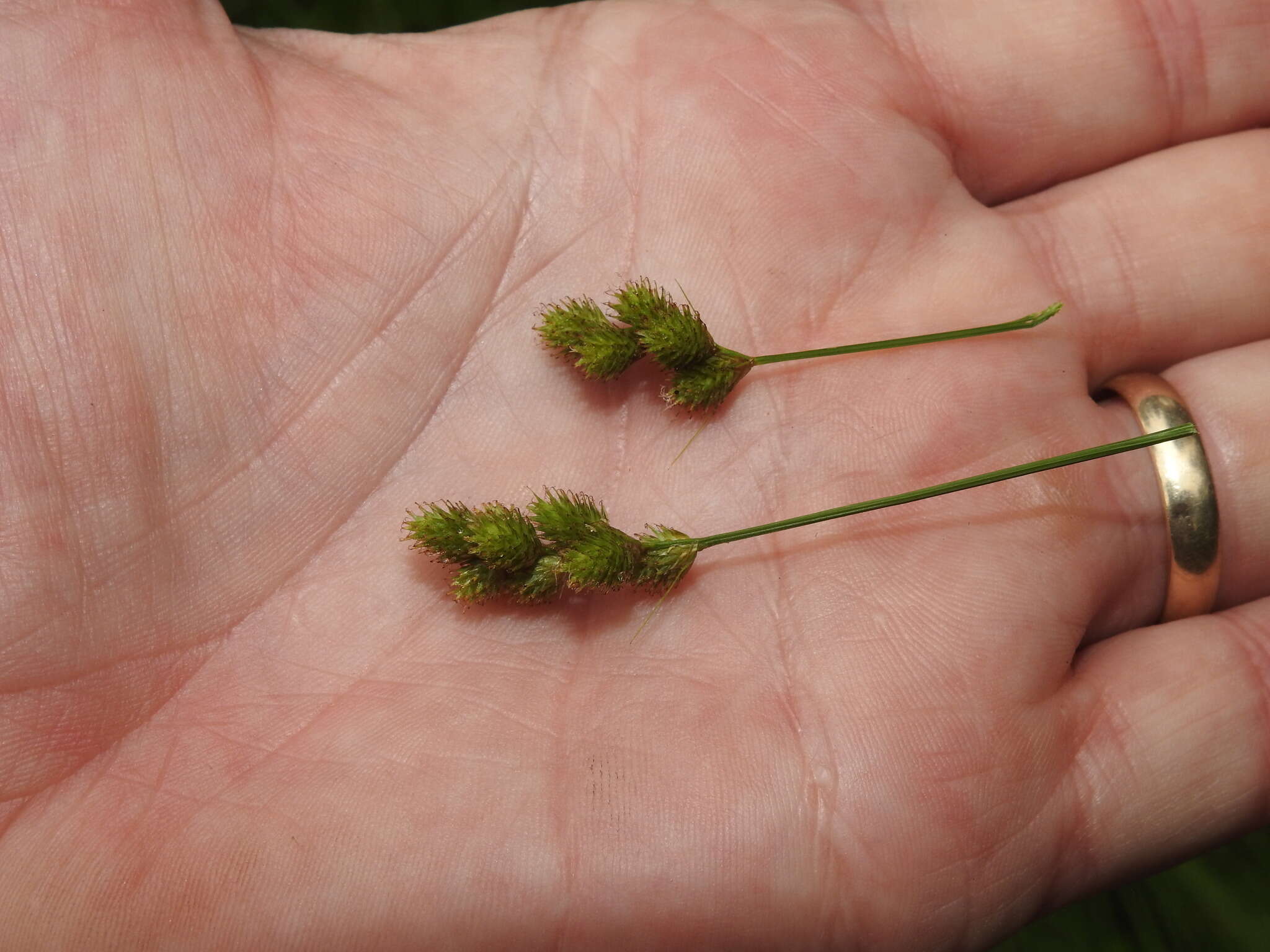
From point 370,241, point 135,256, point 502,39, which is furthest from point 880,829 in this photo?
point 502,39

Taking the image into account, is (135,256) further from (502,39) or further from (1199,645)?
(1199,645)

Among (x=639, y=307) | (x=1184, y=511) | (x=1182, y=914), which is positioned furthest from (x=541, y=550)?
(x=1182, y=914)

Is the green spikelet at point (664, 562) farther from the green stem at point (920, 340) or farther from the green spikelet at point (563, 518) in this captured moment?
the green stem at point (920, 340)

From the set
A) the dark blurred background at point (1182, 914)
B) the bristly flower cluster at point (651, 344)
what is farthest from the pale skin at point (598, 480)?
the dark blurred background at point (1182, 914)

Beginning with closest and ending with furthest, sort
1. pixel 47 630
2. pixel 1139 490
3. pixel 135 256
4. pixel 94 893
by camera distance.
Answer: pixel 94 893
pixel 47 630
pixel 135 256
pixel 1139 490

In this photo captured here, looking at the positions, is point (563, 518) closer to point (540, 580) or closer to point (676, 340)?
point (540, 580)
